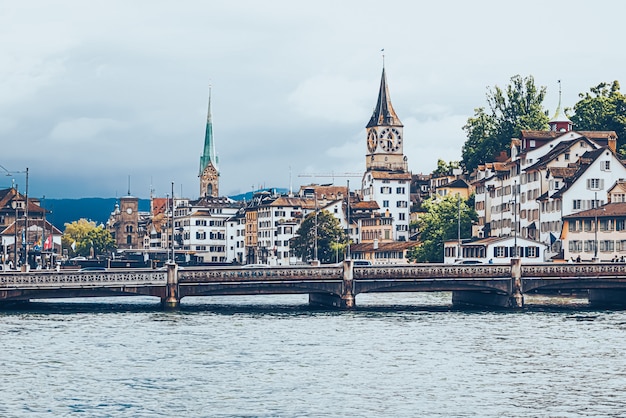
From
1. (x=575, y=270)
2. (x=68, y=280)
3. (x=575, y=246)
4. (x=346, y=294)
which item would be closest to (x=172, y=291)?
(x=68, y=280)

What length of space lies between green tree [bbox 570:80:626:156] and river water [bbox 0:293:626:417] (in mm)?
85118

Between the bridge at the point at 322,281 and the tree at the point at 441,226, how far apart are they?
68.0 meters

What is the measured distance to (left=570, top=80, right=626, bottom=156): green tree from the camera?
188125mm

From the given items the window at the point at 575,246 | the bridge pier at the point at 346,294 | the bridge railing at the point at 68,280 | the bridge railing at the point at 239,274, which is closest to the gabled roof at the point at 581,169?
the window at the point at 575,246

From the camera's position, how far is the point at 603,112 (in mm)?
190875

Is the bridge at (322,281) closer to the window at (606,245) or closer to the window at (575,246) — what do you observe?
the window at (606,245)

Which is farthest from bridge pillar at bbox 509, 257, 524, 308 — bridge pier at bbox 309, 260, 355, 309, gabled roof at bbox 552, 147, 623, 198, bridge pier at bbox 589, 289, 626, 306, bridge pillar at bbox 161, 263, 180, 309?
gabled roof at bbox 552, 147, 623, 198

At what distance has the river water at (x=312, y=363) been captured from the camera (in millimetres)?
55250

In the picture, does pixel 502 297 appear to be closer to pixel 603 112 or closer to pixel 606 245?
pixel 606 245

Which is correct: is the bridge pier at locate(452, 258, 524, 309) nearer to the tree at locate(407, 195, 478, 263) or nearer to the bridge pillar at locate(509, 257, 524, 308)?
the bridge pillar at locate(509, 257, 524, 308)

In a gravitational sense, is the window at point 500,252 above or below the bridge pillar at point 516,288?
above

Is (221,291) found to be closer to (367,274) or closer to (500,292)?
(367,274)

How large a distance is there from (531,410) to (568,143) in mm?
115021

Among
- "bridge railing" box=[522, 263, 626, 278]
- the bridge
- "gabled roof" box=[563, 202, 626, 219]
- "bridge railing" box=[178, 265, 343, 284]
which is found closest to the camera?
the bridge
